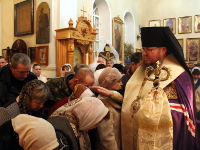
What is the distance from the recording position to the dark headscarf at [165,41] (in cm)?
205

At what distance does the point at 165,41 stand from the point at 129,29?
39.0 ft

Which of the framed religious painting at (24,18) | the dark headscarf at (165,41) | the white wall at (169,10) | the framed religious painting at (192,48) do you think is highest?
the white wall at (169,10)

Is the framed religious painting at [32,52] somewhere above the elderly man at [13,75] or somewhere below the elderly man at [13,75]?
above

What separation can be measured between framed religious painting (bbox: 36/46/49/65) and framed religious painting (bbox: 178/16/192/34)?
9565 millimetres

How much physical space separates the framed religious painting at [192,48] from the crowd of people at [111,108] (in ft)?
40.1

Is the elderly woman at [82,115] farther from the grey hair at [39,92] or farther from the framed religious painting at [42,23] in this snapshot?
the framed religious painting at [42,23]

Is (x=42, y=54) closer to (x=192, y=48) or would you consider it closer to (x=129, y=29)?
(x=129, y=29)

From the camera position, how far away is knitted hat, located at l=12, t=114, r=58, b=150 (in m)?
1.21

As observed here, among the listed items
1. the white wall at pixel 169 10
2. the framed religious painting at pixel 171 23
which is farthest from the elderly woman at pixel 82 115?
the framed religious painting at pixel 171 23

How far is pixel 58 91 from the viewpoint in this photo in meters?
2.62

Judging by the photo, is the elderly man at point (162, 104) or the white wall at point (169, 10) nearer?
the elderly man at point (162, 104)

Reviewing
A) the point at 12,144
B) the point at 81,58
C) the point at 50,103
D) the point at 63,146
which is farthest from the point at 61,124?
the point at 81,58

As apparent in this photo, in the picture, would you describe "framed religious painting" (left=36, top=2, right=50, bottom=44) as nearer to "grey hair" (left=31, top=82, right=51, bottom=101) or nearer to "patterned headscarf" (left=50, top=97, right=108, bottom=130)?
"grey hair" (left=31, top=82, right=51, bottom=101)

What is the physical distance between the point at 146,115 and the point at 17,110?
3.90ft
